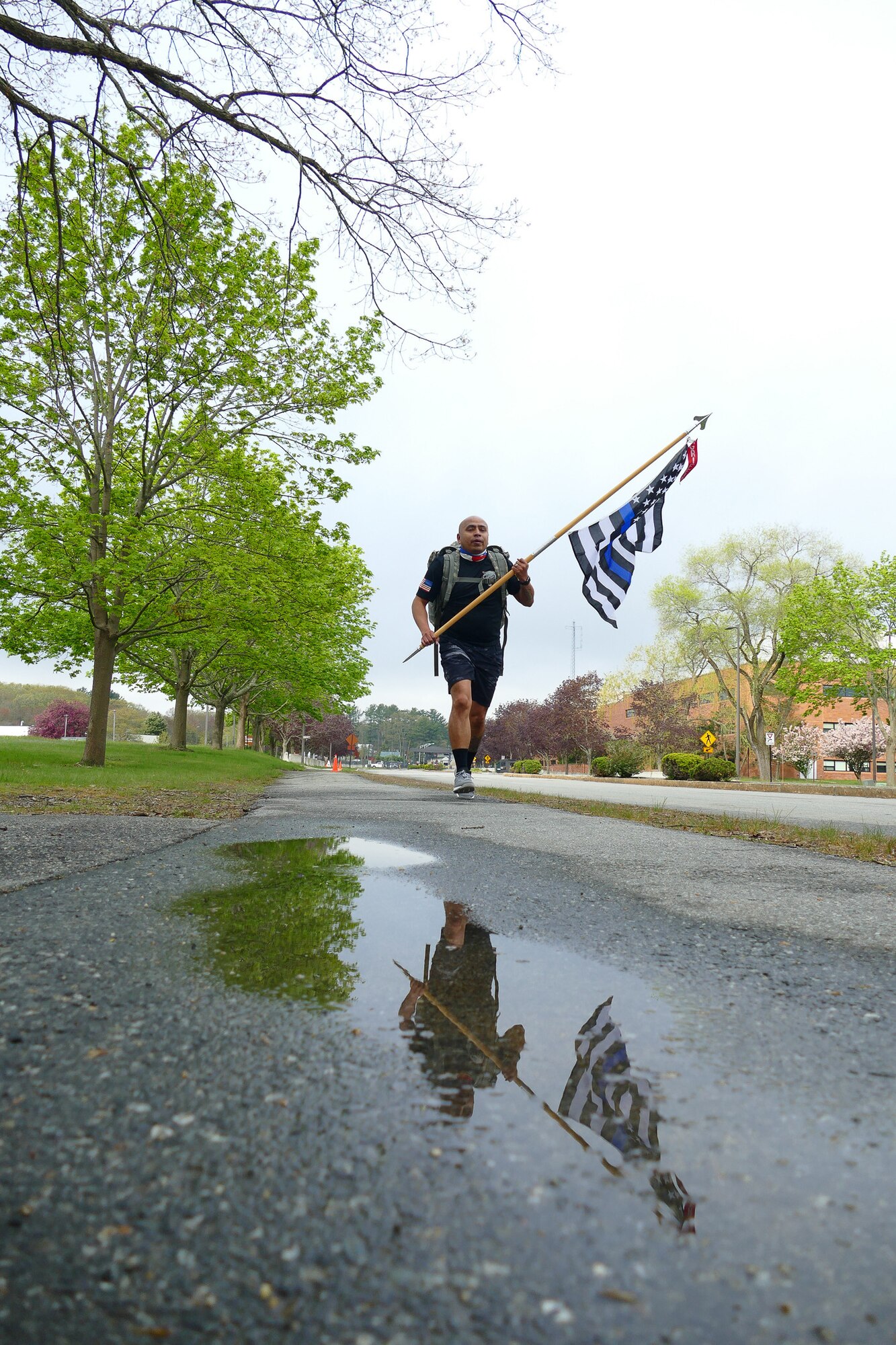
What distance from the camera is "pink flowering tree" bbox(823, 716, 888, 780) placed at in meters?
55.0

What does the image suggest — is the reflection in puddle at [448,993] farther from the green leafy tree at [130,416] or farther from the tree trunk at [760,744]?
the tree trunk at [760,744]

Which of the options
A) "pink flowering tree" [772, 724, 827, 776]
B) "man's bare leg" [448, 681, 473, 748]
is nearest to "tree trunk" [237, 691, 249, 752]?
"man's bare leg" [448, 681, 473, 748]

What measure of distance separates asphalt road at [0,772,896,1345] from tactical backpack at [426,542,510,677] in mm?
5550

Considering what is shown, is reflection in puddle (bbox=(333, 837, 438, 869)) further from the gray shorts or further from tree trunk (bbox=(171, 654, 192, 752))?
tree trunk (bbox=(171, 654, 192, 752))

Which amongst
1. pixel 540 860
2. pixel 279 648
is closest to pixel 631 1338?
pixel 540 860

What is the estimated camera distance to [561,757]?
58.7 m

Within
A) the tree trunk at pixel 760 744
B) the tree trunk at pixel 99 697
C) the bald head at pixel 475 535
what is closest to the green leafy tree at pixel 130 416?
the tree trunk at pixel 99 697

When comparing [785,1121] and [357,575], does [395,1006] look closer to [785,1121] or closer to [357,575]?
[785,1121]

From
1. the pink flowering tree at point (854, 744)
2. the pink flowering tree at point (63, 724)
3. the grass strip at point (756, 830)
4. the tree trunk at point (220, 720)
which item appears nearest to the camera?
A: the grass strip at point (756, 830)

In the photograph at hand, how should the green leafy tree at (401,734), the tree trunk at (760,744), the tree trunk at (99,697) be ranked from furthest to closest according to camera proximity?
the green leafy tree at (401,734) < the tree trunk at (760,744) < the tree trunk at (99,697)

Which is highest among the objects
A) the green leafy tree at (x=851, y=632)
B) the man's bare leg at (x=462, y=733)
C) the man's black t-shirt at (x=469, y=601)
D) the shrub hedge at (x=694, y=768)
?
the green leafy tree at (x=851, y=632)

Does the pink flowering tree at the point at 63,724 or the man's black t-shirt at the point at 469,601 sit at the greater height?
the man's black t-shirt at the point at 469,601

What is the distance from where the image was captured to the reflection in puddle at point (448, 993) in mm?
1077

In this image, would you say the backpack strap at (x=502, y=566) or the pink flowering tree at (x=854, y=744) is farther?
the pink flowering tree at (x=854, y=744)
